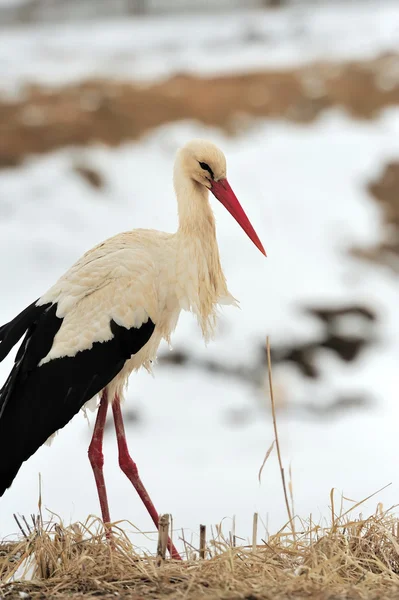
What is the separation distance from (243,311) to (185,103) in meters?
4.28

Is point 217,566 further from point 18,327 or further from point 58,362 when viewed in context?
point 18,327

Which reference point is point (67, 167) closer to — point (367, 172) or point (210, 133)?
point (210, 133)

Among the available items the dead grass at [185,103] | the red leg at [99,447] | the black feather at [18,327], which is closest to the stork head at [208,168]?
the black feather at [18,327]

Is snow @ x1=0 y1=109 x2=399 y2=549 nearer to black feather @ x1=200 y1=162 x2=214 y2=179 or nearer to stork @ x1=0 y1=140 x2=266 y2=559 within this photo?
stork @ x1=0 y1=140 x2=266 y2=559

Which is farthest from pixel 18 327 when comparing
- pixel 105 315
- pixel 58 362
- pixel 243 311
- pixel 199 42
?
pixel 199 42

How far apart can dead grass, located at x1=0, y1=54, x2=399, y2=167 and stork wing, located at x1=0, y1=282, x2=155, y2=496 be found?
7519mm

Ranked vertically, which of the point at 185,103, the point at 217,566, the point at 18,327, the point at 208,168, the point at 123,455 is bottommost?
the point at 217,566

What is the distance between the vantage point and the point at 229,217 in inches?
368

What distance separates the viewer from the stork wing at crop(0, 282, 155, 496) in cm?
283

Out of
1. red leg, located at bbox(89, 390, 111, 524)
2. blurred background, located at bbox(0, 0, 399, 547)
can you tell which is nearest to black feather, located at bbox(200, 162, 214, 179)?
red leg, located at bbox(89, 390, 111, 524)

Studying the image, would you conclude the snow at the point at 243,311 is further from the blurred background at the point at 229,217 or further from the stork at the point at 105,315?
the stork at the point at 105,315

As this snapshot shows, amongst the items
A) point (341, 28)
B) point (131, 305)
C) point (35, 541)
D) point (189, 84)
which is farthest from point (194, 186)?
point (341, 28)

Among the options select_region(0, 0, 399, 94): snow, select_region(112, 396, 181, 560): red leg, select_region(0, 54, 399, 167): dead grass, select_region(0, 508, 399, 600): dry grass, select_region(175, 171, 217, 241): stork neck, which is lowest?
select_region(0, 508, 399, 600): dry grass

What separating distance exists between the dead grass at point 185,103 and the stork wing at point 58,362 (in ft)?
24.7
